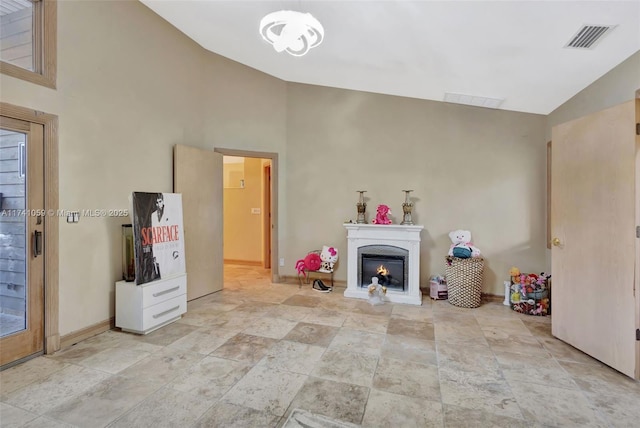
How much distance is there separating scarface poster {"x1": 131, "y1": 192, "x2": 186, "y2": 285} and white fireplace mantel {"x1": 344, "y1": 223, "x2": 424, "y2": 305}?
225cm

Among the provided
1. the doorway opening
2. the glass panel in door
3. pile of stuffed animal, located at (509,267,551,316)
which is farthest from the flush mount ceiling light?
pile of stuffed animal, located at (509,267,551,316)

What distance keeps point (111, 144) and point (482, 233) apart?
469 cm

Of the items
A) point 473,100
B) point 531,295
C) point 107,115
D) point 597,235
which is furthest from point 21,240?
point 531,295

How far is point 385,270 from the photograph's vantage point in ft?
14.6

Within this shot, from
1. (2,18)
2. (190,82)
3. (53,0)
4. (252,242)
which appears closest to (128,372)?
(2,18)

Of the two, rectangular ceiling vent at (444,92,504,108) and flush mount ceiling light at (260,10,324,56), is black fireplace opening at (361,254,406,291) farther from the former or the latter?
flush mount ceiling light at (260,10,324,56)

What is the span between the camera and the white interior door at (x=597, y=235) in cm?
239

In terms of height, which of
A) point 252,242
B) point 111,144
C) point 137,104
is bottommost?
point 252,242

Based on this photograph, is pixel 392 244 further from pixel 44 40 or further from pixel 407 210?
pixel 44 40

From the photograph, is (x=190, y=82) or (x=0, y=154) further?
(x=190, y=82)

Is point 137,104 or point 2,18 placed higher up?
point 2,18

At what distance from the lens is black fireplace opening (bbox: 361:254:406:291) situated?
4371 millimetres

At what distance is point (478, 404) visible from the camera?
203cm

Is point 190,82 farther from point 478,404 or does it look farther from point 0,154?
point 478,404
